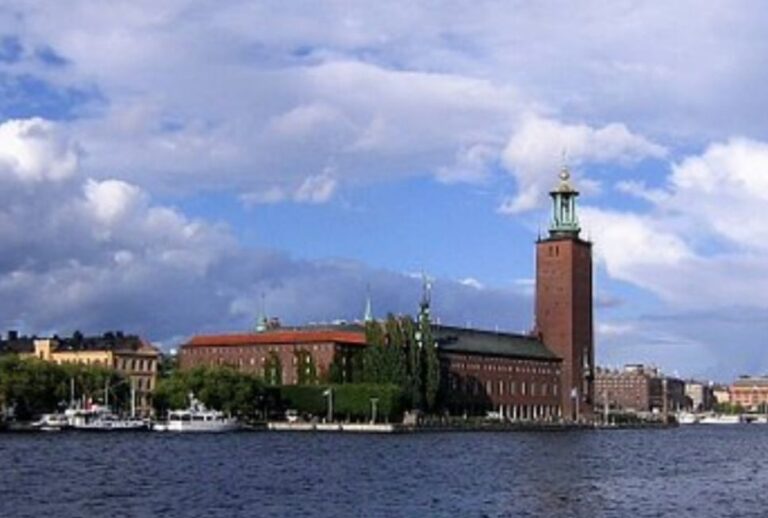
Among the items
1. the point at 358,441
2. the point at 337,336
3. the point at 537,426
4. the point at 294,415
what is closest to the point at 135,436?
the point at 358,441

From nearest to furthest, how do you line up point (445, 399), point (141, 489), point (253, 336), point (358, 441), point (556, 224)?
point (141, 489)
point (358, 441)
point (445, 399)
point (253, 336)
point (556, 224)

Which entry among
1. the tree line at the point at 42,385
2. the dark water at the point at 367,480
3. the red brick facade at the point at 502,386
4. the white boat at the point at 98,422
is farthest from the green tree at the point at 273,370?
the dark water at the point at 367,480

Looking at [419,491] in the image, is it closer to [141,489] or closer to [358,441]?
[141,489]

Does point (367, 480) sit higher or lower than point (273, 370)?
lower

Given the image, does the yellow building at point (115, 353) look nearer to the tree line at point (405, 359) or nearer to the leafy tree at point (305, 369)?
the leafy tree at point (305, 369)

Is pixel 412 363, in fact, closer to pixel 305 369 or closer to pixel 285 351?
pixel 305 369

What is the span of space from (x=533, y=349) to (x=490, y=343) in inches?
201

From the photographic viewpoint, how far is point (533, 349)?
492 ft

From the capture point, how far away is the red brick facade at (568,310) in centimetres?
14725

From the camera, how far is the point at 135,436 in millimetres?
95562

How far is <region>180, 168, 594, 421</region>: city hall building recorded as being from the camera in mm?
137500

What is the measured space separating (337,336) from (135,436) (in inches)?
1488

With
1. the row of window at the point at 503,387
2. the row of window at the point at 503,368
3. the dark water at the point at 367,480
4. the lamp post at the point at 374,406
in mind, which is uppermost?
the row of window at the point at 503,368

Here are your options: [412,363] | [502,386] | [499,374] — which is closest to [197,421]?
[412,363]
